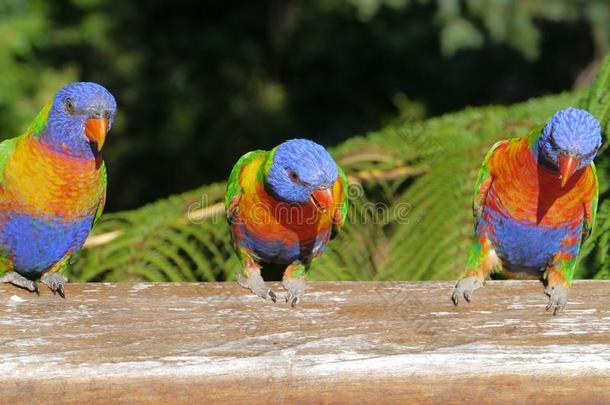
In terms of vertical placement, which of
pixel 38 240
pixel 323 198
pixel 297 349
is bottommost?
pixel 38 240

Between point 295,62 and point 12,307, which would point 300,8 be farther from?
point 12,307

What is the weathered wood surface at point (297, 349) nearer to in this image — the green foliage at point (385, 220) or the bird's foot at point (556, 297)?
the bird's foot at point (556, 297)

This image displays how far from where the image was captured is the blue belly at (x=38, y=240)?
9.10ft

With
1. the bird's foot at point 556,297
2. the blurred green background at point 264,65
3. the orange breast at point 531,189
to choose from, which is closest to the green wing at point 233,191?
the orange breast at point 531,189

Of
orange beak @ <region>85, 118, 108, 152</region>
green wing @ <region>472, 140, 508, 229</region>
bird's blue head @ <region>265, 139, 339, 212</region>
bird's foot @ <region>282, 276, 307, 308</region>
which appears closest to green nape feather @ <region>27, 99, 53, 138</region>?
orange beak @ <region>85, 118, 108, 152</region>

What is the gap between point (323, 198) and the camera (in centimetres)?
264

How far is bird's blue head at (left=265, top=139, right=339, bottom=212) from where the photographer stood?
2.59 metres

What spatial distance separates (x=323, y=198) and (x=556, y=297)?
919 millimetres

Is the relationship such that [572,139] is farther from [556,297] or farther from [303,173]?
[303,173]

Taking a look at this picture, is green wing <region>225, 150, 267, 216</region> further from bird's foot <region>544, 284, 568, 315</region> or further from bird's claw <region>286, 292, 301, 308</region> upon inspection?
bird's foot <region>544, 284, 568, 315</region>

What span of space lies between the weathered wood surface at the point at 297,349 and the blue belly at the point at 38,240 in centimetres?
94

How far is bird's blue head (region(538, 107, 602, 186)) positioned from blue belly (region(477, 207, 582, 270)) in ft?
0.99

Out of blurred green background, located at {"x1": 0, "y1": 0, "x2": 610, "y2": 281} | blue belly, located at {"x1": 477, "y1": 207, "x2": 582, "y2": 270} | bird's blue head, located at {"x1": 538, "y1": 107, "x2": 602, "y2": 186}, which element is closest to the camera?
bird's blue head, located at {"x1": 538, "y1": 107, "x2": 602, "y2": 186}

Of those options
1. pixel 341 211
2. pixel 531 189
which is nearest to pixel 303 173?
pixel 341 211
